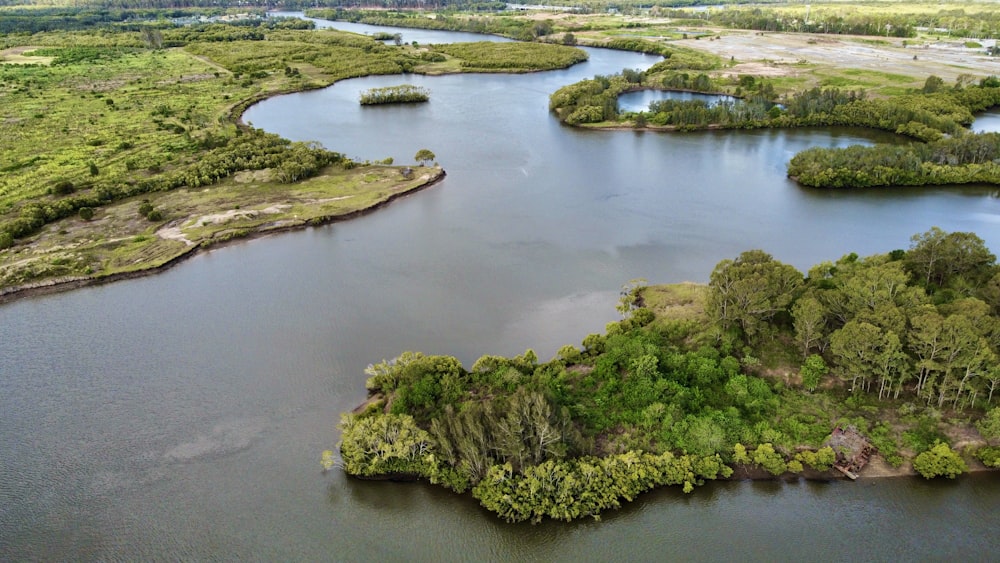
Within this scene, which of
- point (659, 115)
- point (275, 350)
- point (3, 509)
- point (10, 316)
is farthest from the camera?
point (659, 115)

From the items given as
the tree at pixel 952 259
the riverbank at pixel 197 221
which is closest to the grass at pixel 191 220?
the riverbank at pixel 197 221

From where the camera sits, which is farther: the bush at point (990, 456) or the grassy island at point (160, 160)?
the grassy island at point (160, 160)

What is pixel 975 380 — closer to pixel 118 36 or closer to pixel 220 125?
pixel 220 125

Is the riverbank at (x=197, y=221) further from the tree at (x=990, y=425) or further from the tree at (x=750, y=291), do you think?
the tree at (x=990, y=425)

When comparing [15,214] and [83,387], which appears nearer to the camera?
[83,387]

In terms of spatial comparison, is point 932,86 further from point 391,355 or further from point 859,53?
point 391,355

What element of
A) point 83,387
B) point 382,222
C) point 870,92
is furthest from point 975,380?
point 870,92

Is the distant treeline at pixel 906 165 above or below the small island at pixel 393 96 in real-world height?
below
